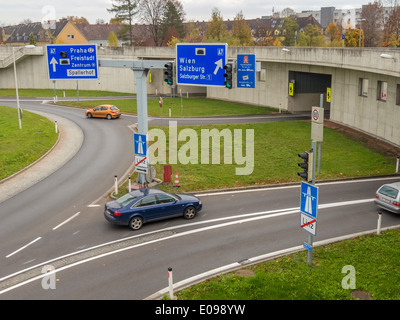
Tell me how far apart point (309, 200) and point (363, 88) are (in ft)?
73.1

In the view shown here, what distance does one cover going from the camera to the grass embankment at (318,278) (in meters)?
11.3

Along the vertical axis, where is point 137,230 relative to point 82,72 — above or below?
below

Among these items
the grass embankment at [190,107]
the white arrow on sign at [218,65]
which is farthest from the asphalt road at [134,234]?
the grass embankment at [190,107]

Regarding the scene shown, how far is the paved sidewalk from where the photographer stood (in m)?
21.8

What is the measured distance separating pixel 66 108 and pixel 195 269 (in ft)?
116

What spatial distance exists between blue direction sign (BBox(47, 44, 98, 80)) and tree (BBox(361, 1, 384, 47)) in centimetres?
5053

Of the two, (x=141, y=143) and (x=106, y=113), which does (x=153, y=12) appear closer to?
(x=106, y=113)

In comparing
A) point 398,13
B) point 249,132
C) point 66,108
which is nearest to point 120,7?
point 66,108

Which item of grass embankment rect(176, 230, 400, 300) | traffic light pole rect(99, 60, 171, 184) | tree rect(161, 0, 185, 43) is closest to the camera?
grass embankment rect(176, 230, 400, 300)

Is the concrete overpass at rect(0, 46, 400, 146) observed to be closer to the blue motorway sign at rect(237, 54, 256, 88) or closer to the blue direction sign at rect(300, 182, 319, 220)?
the blue motorway sign at rect(237, 54, 256, 88)

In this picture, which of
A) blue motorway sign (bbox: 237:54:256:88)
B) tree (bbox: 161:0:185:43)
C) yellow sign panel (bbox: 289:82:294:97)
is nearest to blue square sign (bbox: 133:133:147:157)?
blue motorway sign (bbox: 237:54:256:88)
